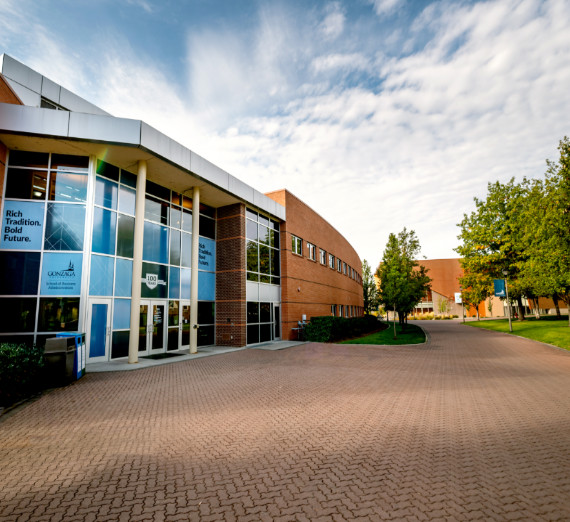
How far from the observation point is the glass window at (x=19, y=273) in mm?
10656

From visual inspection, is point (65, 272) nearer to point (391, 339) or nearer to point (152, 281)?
point (152, 281)

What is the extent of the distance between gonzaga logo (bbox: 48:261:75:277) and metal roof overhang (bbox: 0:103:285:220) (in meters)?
4.13

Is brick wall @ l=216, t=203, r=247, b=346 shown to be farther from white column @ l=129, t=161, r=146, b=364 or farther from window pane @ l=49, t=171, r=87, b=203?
window pane @ l=49, t=171, r=87, b=203

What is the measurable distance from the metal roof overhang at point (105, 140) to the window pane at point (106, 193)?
0.84m

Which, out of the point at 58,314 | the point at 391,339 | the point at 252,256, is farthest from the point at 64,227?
the point at 391,339

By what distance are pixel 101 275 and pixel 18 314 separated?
8.71 feet

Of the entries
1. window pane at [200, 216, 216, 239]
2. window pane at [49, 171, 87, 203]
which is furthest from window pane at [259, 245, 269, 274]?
window pane at [49, 171, 87, 203]

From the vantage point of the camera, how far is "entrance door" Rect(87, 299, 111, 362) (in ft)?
37.7

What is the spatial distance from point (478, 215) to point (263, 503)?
39.0m

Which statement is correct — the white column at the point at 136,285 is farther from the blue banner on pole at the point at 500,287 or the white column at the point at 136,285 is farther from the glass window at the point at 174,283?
the blue banner on pole at the point at 500,287

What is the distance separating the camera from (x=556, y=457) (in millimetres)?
4340

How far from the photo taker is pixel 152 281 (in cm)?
1410

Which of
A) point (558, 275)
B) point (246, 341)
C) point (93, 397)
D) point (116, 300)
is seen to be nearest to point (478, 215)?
point (558, 275)

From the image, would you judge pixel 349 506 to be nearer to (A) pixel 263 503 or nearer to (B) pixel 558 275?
(A) pixel 263 503
